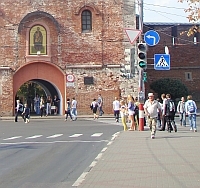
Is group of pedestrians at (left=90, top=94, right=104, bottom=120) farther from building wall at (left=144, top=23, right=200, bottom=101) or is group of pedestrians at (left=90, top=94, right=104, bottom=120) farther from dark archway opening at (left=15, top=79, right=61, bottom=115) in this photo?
building wall at (left=144, top=23, right=200, bottom=101)

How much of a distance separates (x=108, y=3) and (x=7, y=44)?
873cm

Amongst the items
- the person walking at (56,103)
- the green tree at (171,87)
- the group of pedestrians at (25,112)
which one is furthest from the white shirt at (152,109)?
the green tree at (171,87)

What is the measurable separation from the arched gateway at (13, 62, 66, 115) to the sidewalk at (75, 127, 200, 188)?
84.2 feet

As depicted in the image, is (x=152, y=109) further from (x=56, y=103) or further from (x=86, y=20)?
(x=56, y=103)

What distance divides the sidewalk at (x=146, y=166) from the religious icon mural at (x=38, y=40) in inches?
1014

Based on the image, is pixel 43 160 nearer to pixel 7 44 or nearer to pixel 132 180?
pixel 132 180

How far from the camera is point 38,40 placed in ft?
140

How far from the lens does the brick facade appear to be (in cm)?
4259

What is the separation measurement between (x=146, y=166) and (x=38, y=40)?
31671mm

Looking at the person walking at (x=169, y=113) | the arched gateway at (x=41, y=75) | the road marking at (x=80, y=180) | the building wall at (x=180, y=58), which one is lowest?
the road marking at (x=80, y=180)

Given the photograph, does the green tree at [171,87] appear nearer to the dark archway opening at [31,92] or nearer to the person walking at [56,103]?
the dark archway opening at [31,92]

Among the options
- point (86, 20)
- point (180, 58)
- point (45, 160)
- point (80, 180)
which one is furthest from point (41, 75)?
point (80, 180)

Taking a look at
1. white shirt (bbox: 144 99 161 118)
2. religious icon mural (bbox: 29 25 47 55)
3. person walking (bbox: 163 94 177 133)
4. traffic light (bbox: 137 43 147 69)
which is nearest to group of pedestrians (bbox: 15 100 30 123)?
religious icon mural (bbox: 29 25 47 55)

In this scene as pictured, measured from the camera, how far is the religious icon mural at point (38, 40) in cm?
4269
